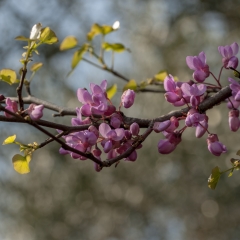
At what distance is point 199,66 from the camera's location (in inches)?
22.8

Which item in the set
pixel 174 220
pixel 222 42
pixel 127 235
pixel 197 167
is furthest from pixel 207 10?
pixel 127 235

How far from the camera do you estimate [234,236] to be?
9.93 ft

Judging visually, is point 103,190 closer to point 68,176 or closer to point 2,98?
point 68,176

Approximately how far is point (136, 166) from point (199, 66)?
2687mm

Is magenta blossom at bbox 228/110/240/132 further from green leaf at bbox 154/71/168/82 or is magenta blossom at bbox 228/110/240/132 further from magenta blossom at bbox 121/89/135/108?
green leaf at bbox 154/71/168/82

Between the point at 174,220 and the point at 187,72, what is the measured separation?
0.99m

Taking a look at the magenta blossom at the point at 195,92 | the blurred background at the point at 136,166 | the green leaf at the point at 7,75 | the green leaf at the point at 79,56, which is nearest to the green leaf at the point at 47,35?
the green leaf at the point at 7,75

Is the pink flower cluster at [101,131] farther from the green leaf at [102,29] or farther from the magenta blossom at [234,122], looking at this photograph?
the green leaf at [102,29]

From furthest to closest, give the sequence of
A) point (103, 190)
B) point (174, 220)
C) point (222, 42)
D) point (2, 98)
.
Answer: point (103, 190)
point (174, 220)
point (222, 42)
point (2, 98)

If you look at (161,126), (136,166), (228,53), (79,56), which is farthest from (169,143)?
(136,166)

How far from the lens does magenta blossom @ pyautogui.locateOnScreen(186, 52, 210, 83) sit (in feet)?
1.88

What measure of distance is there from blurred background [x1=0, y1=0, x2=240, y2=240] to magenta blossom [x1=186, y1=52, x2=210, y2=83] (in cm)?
237

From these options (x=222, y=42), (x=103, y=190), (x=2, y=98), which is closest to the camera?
(x=2, y=98)

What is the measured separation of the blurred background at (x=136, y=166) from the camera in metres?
3.04
